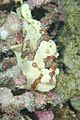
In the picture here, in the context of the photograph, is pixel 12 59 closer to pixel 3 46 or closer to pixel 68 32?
pixel 3 46

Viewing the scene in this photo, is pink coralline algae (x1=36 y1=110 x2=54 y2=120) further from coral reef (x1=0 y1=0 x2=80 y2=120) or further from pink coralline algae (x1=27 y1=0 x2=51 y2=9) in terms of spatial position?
pink coralline algae (x1=27 y1=0 x2=51 y2=9)

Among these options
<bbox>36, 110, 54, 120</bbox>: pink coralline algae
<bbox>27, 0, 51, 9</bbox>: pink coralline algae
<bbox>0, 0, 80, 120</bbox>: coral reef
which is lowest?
<bbox>36, 110, 54, 120</bbox>: pink coralline algae

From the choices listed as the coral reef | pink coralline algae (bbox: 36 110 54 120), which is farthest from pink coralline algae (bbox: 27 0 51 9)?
pink coralline algae (bbox: 36 110 54 120)

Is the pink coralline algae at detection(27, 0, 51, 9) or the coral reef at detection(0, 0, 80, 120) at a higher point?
the pink coralline algae at detection(27, 0, 51, 9)

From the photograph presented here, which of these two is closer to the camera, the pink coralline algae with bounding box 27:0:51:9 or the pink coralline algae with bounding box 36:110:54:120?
the pink coralline algae with bounding box 36:110:54:120

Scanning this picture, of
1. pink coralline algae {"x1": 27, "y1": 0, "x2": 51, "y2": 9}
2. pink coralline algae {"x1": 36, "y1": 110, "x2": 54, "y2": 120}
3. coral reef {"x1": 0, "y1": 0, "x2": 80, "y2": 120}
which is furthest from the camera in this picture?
pink coralline algae {"x1": 27, "y1": 0, "x2": 51, "y2": 9}

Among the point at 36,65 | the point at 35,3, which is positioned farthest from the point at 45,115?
the point at 35,3

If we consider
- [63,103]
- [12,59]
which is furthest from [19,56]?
[63,103]

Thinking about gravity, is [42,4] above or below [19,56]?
above
